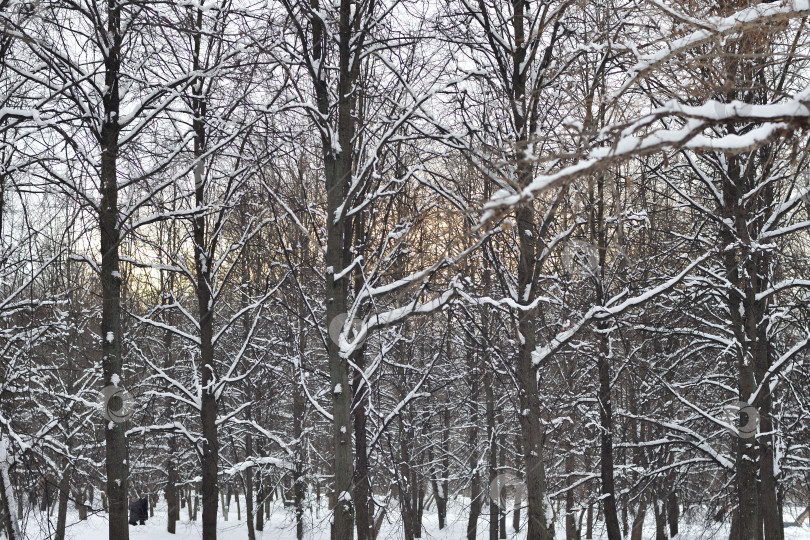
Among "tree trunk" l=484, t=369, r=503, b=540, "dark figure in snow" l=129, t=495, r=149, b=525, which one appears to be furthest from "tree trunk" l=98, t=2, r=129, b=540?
"dark figure in snow" l=129, t=495, r=149, b=525

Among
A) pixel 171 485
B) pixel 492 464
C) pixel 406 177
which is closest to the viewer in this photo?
pixel 406 177

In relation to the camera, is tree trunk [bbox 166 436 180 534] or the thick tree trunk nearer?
the thick tree trunk

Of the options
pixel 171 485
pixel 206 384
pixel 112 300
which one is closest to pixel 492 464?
pixel 171 485

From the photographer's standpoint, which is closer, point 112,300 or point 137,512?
point 112,300

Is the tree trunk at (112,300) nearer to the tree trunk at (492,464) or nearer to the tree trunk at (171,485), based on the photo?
the tree trunk at (492,464)

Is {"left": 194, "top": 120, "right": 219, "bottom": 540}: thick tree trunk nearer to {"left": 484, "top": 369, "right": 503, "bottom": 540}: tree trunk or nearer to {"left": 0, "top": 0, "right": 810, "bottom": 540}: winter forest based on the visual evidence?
{"left": 0, "top": 0, "right": 810, "bottom": 540}: winter forest

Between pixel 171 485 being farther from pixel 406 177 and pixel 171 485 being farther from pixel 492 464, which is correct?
pixel 406 177

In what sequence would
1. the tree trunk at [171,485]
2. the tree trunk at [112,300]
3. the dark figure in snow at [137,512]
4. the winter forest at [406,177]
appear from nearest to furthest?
the winter forest at [406,177], the tree trunk at [112,300], the tree trunk at [171,485], the dark figure in snow at [137,512]

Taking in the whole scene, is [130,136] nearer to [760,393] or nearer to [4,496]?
[4,496]

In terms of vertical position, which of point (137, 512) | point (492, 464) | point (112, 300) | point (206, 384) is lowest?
point (137, 512)

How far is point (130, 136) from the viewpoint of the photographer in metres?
5.73

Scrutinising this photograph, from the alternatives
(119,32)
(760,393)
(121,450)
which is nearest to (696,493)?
(760,393)

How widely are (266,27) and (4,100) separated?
2148mm

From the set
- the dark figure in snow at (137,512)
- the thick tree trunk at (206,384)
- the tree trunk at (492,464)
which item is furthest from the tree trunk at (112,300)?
the dark figure in snow at (137,512)
